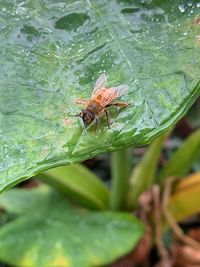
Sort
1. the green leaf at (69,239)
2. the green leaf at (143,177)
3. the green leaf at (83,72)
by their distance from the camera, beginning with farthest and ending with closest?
the green leaf at (143,177), the green leaf at (69,239), the green leaf at (83,72)

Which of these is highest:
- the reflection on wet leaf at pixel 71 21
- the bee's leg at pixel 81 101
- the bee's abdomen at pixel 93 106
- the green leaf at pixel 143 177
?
the reflection on wet leaf at pixel 71 21

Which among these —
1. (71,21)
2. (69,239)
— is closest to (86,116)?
(71,21)

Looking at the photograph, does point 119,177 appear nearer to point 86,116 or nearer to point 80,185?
point 80,185

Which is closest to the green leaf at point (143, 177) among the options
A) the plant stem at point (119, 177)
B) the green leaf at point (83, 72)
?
the plant stem at point (119, 177)

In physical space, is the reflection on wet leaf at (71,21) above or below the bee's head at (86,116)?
above

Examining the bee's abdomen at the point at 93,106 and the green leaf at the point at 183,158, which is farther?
the green leaf at the point at 183,158

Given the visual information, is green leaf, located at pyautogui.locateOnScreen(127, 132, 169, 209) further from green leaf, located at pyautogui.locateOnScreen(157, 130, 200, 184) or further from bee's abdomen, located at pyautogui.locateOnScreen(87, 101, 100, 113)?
bee's abdomen, located at pyautogui.locateOnScreen(87, 101, 100, 113)

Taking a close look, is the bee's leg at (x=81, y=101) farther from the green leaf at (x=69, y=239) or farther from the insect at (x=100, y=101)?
the green leaf at (x=69, y=239)
